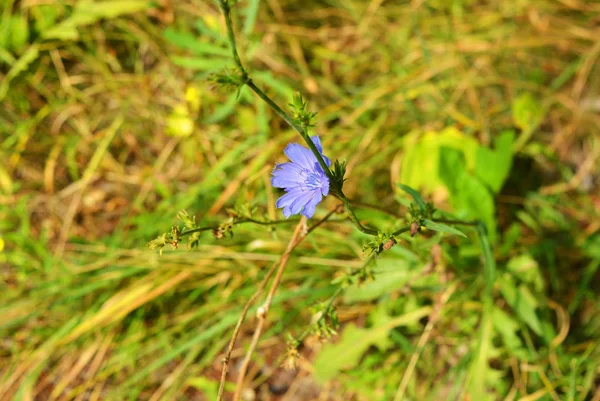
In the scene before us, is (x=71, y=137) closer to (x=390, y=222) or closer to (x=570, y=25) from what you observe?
(x=390, y=222)

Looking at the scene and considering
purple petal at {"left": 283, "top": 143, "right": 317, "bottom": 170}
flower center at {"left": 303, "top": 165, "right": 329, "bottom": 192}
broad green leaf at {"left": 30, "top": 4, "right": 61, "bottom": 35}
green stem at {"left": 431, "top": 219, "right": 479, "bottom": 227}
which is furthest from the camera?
broad green leaf at {"left": 30, "top": 4, "right": 61, "bottom": 35}

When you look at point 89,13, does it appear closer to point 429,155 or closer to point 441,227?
point 429,155

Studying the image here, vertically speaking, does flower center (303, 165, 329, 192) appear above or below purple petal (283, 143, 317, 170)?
below

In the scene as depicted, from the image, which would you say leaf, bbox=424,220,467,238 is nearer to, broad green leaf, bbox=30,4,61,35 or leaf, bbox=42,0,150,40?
leaf, bbox=42,0,150,40

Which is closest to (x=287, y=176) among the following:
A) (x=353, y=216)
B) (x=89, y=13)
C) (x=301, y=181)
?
(x=301, y=181)

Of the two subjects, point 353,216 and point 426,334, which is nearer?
point 353,216

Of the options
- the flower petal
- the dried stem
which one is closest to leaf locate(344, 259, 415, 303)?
the dried stem

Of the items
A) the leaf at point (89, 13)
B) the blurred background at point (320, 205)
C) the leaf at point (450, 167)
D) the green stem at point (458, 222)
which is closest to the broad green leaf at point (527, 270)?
the blurred background at point (320, 205)

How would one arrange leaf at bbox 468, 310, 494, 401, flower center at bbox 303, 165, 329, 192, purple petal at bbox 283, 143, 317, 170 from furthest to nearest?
leaf at bbox 468, 310, 494, 401 → purple petal at bbox 283, 143, 317, 170 → flower center at bbox 303, 165, 329, 192
